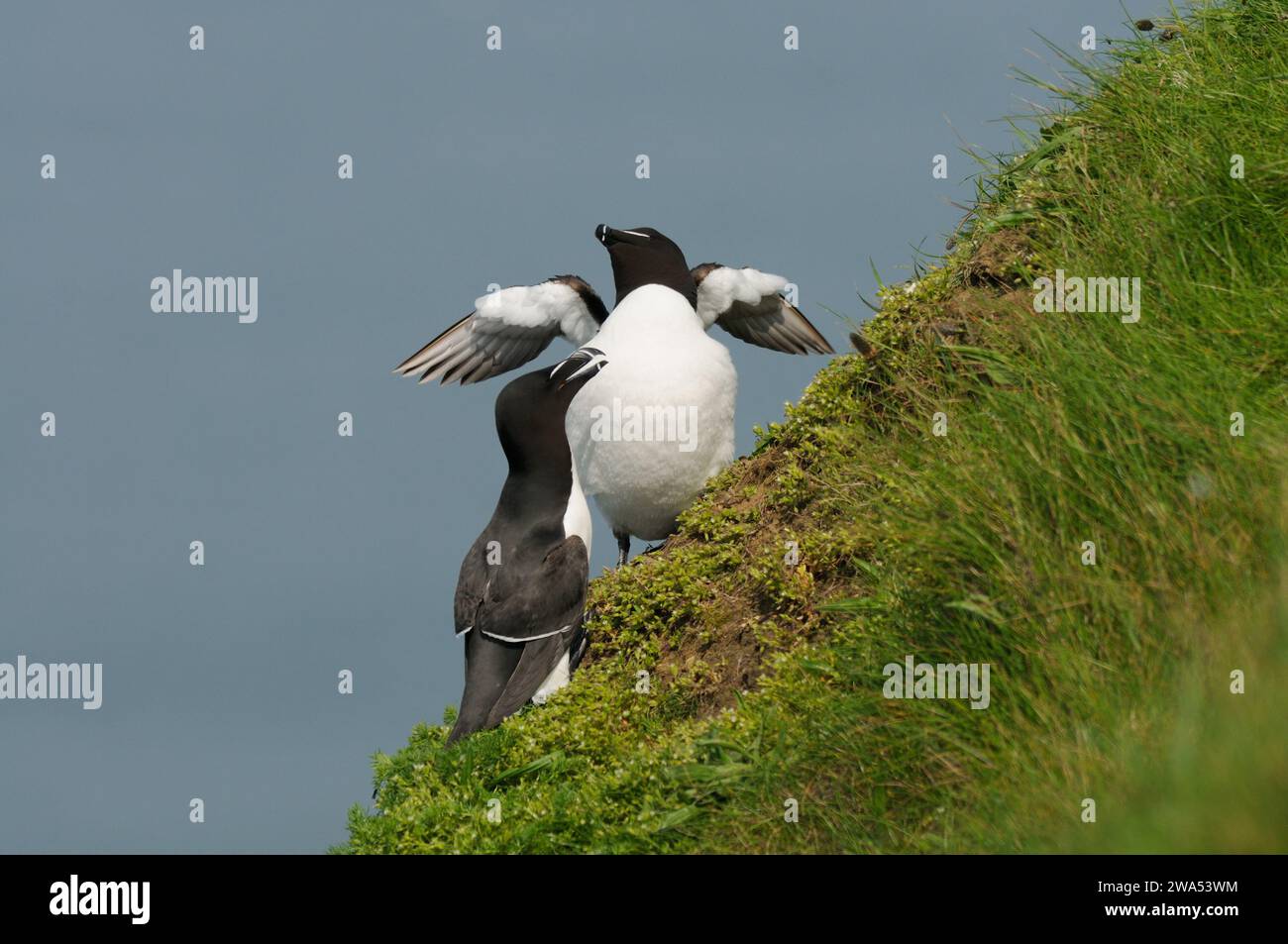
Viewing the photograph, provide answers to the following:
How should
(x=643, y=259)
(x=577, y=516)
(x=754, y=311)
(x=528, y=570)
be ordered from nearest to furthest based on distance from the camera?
(x=528, y=570), (x=577, y=516), (x=643, y=259), (x=754, y=311)

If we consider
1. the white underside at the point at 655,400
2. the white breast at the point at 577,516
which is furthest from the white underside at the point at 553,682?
the white underside at the point at 655,400

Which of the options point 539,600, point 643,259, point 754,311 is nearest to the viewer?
point 539,600

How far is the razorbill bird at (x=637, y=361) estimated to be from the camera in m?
11.5

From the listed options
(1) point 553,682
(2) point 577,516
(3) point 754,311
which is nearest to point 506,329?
(3) point 754,311

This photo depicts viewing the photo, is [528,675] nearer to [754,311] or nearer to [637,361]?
[637,361]

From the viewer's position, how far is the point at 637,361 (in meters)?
11.5

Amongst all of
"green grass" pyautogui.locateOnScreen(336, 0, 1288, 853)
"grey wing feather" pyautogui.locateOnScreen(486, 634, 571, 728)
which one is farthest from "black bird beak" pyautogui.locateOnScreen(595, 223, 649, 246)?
"grey wing feather" pyautogui.locateOnScreen(486, 634, 571, 728)

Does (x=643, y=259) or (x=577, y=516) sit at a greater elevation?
(x=643, y=259)

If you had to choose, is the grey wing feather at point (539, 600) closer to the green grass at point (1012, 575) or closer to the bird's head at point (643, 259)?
the green grass at point (1012, 575)

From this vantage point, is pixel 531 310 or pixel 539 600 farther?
pixel 531 310

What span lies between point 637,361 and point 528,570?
2.15 metres

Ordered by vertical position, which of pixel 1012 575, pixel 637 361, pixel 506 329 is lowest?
pixel 1012 575

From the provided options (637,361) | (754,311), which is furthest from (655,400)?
(754,311)

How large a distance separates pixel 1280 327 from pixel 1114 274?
1.15 metres
